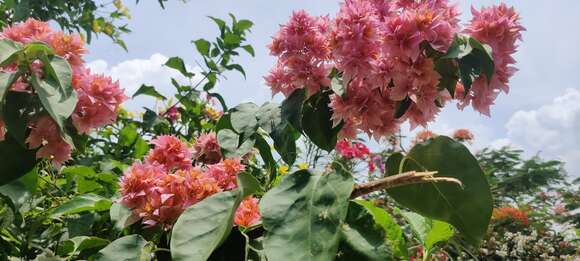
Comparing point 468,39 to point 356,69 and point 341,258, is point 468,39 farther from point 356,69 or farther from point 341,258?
point 341,258

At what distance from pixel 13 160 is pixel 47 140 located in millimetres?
51

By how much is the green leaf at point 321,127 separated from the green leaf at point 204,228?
30 cm

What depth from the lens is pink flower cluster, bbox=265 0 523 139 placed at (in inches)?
29.4

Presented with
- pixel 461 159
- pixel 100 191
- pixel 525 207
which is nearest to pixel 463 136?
pixel 525 207

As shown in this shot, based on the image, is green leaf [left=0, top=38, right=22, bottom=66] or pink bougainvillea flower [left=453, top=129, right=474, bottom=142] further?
pink bougainvillea flower [left=453, top=129, right=474, bottom=142]

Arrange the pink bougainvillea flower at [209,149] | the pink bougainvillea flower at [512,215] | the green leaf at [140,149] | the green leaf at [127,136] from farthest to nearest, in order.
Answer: the pink bougainvillea flower at [512,215] < the green leaf at [127,136] < the green leaf at [140,149] < the pink bougainvillea flower at [209,149]

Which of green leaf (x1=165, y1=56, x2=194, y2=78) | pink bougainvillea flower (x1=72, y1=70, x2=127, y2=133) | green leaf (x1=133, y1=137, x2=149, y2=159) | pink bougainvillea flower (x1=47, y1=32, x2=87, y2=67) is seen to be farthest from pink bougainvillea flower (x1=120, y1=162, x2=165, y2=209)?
green leaf (x1=165, y1=56, x2=194, y2=78)

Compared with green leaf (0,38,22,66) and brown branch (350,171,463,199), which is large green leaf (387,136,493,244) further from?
green leaf (0,38,22,66)

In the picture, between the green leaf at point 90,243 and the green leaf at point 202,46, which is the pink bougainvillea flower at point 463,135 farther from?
the green leaf at point 90,243

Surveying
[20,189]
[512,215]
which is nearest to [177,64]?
[20,189]

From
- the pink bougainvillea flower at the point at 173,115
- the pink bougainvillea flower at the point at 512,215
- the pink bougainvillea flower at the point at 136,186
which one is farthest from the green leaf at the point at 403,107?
the pink bougainvillea flower at the point at 512,215

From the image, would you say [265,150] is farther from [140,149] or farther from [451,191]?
[140,149]

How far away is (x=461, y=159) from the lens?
0.61m

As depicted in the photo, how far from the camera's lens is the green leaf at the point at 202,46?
207 cm
